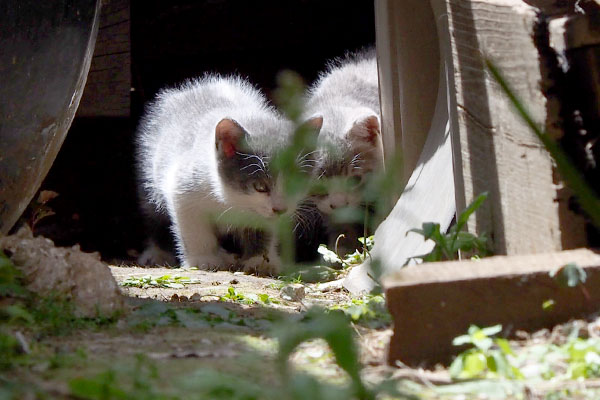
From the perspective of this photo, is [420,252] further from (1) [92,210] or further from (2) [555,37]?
(1) [92,210]

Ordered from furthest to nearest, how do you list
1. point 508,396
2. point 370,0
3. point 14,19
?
point 370,0
point 14,19
point 508,396

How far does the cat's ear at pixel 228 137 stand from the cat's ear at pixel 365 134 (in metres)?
0.75

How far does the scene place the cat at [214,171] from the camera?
4625 mm

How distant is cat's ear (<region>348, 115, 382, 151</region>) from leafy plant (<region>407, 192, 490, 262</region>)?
2.63 metres

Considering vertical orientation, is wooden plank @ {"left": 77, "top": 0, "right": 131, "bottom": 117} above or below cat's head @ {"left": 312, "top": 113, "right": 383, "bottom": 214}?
above

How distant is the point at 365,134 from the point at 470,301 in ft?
10.7

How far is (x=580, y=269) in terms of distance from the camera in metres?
1.83

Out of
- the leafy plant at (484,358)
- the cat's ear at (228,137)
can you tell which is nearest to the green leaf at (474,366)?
the leafy plant at (484,358)

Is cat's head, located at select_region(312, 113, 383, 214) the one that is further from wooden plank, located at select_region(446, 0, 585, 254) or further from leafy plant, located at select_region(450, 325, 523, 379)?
leafy plant, located at select_region(450, 325, 523, 379)

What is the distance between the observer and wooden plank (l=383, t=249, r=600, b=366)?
180cm

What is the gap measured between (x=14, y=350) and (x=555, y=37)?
1.55 meters

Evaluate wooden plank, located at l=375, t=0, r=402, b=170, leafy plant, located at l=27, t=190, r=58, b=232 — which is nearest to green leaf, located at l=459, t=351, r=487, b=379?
wooden plank, located at l=375, t=0, r=402, b=170

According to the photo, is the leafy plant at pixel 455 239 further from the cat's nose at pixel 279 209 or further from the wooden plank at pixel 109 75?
the wooden plank at pixel 109 75

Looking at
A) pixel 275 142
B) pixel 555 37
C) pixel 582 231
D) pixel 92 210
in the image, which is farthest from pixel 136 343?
pixel 92 210
